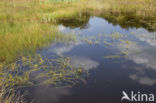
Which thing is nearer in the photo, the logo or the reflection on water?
the logo

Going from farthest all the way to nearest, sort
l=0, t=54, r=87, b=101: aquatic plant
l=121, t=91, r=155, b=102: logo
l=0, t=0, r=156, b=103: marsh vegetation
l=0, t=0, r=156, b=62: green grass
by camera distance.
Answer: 1. l=0, t=0, r=156, b=62: green grass
2. l=0, t=0, r=156, b=103: marsh vegetation
3. l=0, t=54, r=87, b=101: aquatic plant
4. l=121, t=91, r=155, b=102: logo

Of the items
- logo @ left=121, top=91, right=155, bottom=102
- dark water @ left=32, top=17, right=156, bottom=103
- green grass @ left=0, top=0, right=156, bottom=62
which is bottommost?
logo @ left=121, top=91, right=155, bottom=102

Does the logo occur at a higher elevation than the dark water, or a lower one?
lower

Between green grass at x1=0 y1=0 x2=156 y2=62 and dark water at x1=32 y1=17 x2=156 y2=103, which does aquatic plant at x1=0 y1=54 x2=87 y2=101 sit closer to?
dark water at x1=32 y1=17 x2=156 y2=103

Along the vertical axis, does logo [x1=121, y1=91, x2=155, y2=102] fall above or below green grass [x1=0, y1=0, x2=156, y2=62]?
A: below

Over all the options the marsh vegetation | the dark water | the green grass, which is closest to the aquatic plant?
the marsh vegetation

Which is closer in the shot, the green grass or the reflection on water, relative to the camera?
the reflection on water

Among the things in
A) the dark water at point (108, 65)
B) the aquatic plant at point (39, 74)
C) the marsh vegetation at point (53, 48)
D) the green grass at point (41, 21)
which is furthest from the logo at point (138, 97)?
the green grass at point (41, 21)

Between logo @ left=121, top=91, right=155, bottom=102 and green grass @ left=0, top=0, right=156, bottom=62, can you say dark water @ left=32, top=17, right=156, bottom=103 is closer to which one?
logo @ left=121, top=91, right=155, bottom=102

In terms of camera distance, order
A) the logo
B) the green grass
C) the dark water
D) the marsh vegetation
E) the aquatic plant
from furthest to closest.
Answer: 1. the green grass
2. the marsh vegetation
3. the aquatic plant
4. the dark water
5. the logo

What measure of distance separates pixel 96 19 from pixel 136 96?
10.6 m

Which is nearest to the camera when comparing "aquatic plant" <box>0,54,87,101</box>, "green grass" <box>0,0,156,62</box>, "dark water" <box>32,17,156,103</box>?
"dark water" <box>32,17,156,103</box>

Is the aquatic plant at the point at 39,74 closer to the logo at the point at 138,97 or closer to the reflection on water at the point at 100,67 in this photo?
the reflection on water at the point at 100,67

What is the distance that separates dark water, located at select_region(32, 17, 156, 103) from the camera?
4.89 m
